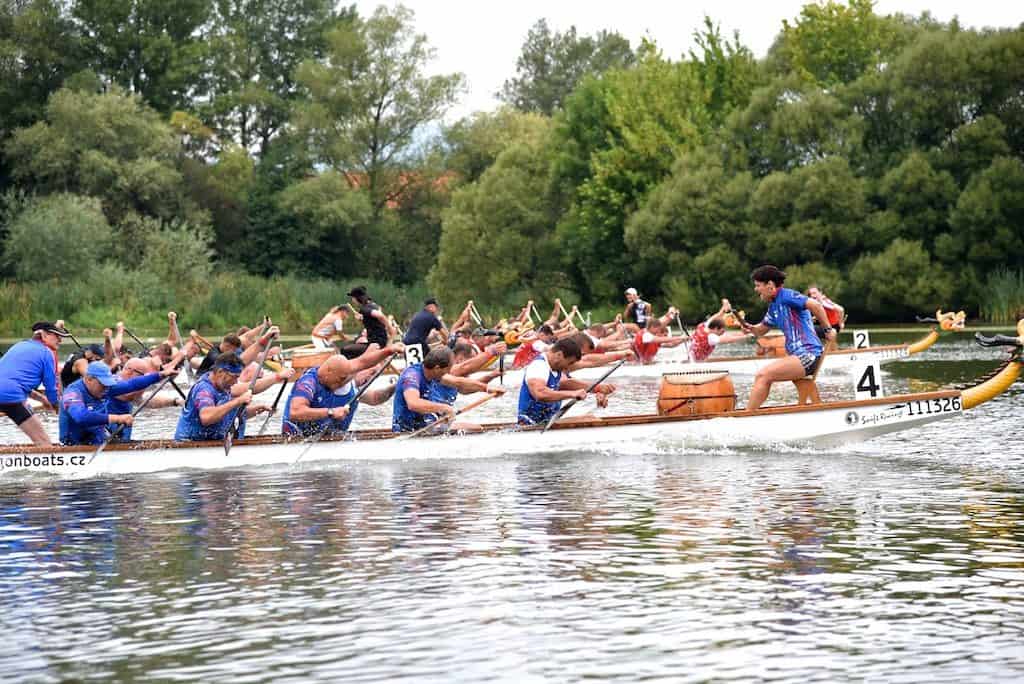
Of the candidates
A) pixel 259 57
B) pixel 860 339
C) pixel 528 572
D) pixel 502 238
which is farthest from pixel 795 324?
pixel 259 57

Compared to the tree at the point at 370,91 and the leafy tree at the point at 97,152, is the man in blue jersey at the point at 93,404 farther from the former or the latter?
the tree at the point at 370,91

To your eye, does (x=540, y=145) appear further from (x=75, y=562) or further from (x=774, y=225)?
(x=75, y=562)

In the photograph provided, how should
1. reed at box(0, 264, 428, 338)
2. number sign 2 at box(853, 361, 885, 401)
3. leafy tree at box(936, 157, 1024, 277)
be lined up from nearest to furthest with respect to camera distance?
number sign 2 at box(853, 361, 885, 401) < leafy tree at box(936, 157, 1024, 277) < reed at box(0, 264, 428, 338)

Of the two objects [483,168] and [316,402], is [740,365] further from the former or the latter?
[483,168]

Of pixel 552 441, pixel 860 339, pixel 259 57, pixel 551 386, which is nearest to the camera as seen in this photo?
pixel 551 386

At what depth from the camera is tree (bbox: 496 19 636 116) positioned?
392ft

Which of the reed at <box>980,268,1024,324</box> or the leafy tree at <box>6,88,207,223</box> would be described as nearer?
the reed at <box>980,268,1024,324</box>

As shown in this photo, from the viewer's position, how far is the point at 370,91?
8131cm

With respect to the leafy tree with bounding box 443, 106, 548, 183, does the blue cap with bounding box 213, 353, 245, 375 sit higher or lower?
lower

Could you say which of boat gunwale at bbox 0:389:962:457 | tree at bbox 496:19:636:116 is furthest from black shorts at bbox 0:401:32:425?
tree at bbox 496:19:636:116

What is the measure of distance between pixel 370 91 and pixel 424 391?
212ft

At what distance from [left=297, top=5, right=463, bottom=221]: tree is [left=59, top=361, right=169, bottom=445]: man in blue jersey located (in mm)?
63647

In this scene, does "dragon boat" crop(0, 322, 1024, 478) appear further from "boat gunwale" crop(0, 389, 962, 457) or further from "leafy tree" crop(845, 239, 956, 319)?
"leafy tree" crop(845, 239, 956, 319)

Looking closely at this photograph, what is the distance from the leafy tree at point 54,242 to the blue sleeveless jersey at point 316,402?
1877 inches
